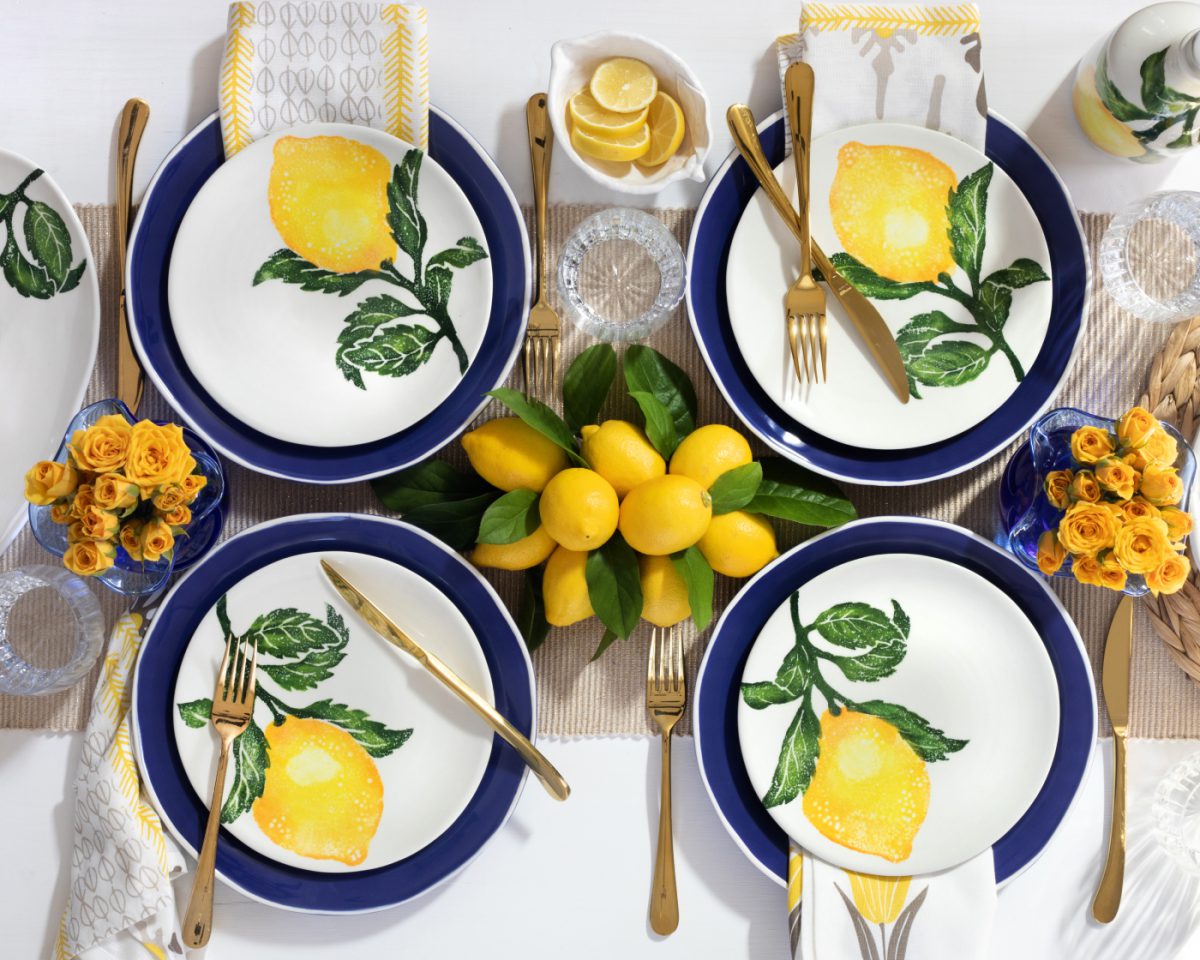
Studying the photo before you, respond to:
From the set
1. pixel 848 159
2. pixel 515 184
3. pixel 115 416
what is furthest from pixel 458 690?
pixel 848 159

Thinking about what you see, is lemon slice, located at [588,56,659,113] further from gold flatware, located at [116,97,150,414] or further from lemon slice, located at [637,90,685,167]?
gold flatware, located at [116,97,150,414]

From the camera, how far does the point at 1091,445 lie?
0.68m

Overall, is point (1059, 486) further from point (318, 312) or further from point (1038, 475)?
point (318, 312)

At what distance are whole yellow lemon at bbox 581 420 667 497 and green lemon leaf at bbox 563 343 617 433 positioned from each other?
5 centimetres

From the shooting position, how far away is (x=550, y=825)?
0.83 metres

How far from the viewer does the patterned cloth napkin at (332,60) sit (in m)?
0.77

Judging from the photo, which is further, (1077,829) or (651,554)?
(1077,829)

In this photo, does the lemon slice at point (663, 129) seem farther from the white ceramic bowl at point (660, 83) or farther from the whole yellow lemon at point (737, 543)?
the whole yellow lemon at point (737, 543)

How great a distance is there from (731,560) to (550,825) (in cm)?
31

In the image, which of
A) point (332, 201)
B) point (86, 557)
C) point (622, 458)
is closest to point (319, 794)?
point (86, 557)

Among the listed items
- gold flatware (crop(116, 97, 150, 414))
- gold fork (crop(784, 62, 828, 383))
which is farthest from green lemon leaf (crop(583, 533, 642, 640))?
gold flatware (crop(116, 97, 150, 414))

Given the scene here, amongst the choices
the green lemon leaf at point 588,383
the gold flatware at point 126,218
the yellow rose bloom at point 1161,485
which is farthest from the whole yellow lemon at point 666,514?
the gold flatware at point 126,218

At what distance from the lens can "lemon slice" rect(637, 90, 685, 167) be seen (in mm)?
740

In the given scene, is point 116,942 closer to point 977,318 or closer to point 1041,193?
point 977,318
